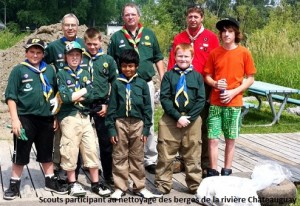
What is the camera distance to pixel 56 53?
17.4ft

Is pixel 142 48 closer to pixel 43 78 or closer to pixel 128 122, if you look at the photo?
pixel 128 122

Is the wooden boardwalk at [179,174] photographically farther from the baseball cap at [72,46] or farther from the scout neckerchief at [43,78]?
the baseball cap at [72,46]

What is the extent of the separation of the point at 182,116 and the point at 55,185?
1.51m

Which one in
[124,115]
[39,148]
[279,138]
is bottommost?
[279,138]

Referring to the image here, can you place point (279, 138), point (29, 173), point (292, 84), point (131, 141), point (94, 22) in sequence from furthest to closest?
point (94, 22) → point (292, 84) → point (279, 138) → point (29, 173) → point (131, 141)

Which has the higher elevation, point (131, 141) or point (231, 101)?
point (231, 101)

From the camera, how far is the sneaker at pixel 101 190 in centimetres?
503

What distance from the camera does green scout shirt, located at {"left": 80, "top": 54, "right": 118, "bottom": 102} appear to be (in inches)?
203

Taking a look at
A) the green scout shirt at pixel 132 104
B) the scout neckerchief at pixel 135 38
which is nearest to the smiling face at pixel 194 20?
the scout neckerchief at pixel 135 38

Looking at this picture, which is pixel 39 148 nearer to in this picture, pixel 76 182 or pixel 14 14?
pixel 76 182

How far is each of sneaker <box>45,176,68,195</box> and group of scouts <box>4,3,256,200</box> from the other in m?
0.01

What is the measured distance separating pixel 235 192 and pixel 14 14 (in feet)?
219

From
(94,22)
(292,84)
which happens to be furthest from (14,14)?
(292,84)

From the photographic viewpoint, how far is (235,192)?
4.70 m
